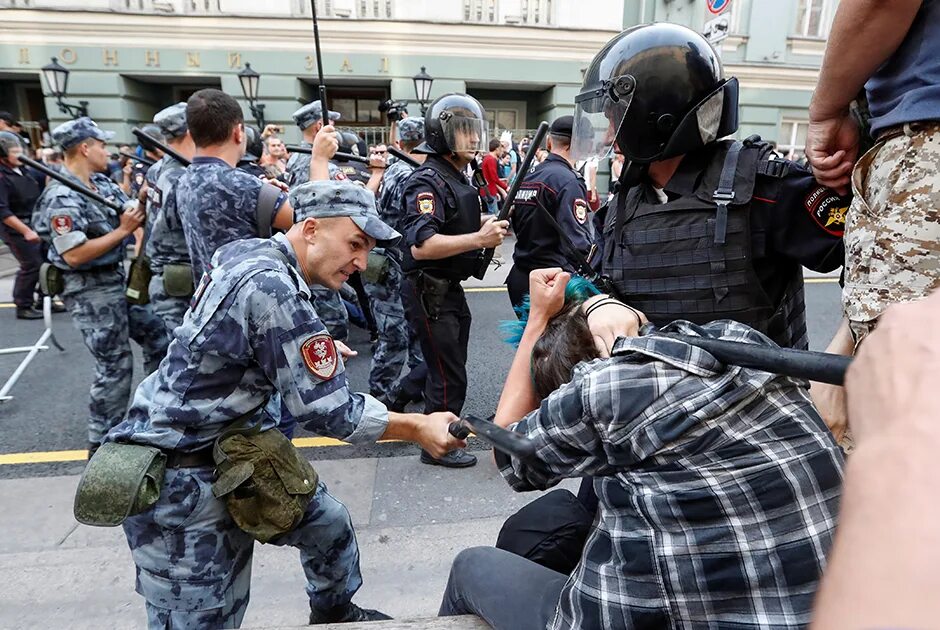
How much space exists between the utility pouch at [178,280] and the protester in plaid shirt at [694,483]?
117 inches

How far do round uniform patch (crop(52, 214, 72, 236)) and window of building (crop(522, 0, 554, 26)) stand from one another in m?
13.5

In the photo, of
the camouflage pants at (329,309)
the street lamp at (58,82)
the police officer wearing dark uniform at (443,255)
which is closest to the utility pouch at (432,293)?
the police officer wearing dark uniform at (443,255)

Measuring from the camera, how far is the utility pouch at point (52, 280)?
11.8ft

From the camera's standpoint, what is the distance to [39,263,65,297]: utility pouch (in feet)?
11.8

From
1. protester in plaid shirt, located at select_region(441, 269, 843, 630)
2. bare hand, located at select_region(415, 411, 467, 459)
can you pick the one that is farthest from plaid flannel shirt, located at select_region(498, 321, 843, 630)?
bare hand, located at select_region(415, 411, 467, 459)

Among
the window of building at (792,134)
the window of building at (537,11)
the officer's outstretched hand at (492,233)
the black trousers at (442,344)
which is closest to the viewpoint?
the officer's outstretched hand at (492,233)

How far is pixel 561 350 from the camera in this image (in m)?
1.52

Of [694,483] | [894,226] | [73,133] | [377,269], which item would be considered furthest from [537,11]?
[694,483]

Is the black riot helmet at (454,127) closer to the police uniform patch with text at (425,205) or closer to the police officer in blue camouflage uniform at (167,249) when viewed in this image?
the police uniform patch with text at (425,205)

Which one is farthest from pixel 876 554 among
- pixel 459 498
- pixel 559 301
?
pixel 459 498

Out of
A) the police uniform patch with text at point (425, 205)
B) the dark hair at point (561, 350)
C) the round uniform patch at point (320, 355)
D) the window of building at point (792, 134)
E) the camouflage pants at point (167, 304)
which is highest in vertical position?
the dark hair at point (561, 350)

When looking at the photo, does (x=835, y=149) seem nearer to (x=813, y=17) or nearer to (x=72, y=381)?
(x=72, y=381)

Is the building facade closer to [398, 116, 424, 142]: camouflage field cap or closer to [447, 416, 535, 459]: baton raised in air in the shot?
[398, 116, 424, 142]: camouflage field cap

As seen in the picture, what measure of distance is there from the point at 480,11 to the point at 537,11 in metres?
1.42
